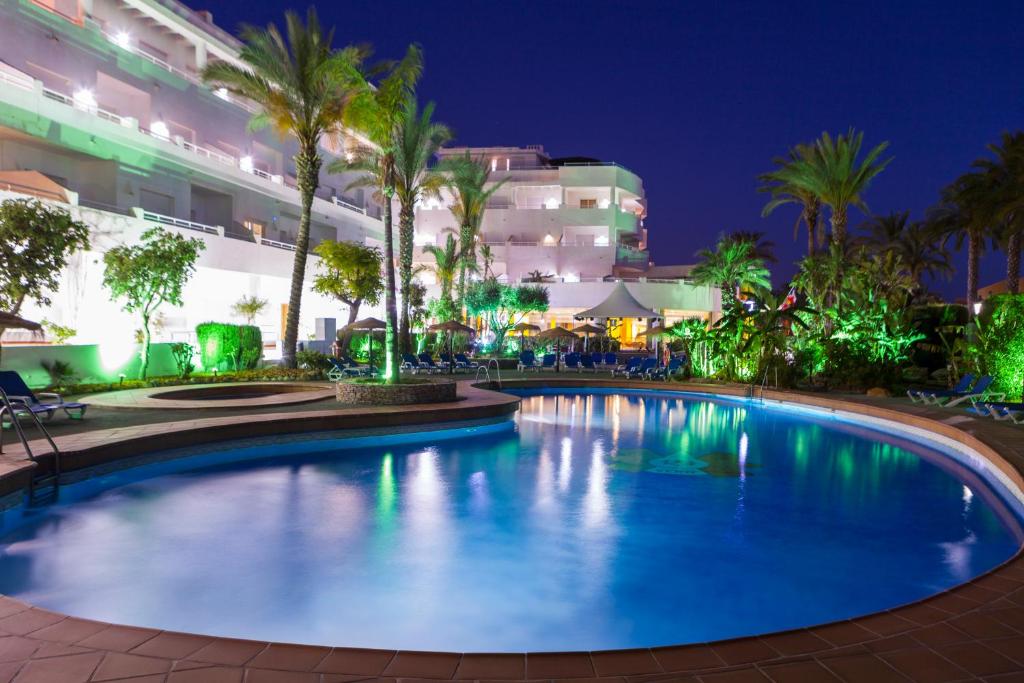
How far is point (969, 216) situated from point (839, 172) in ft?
22.9

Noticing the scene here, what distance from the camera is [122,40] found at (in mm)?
24609

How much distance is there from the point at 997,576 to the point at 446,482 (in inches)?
233

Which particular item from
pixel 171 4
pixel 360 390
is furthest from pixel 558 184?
pixel 360 390

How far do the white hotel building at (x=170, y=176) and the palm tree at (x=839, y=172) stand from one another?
1375 cm

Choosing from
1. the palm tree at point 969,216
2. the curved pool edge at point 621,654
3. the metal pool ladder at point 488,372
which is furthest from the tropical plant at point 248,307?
the palm tree at point 969,216

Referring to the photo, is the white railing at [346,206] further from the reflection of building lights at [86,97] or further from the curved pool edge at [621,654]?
the curved pool edge at [621,654]

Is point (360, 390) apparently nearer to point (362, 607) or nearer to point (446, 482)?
point (446, 482)

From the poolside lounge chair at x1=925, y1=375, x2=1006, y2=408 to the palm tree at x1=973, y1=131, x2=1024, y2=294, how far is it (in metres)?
10.2

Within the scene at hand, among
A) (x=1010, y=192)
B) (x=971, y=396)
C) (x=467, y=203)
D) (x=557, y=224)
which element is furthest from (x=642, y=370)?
(x=557, y=224)

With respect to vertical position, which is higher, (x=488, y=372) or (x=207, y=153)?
(x=207, y=153)

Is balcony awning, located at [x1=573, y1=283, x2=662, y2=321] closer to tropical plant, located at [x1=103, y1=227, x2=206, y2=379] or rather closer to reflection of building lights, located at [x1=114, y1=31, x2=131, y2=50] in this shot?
tropical plant, located at [x1=103, y1=227, x2=206, y2=379]

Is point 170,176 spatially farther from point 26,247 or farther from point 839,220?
point 839,220

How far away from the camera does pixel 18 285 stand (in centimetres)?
1255

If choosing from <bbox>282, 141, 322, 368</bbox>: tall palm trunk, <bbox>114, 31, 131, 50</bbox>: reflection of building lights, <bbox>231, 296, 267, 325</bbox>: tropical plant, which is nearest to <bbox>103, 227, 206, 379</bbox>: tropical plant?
<bbox>282, 141, 322, 368</bbox>: tall palm trunk
